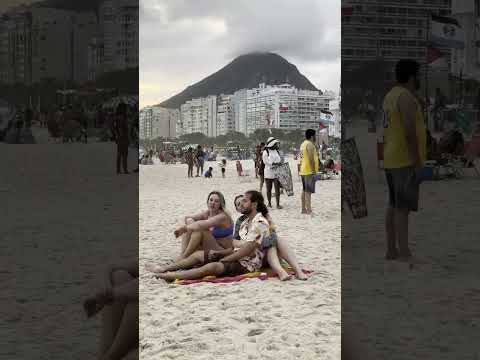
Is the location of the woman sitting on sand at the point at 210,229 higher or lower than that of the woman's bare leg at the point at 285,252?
higher

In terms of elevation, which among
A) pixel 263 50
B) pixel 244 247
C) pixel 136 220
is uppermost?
pixel 263 50

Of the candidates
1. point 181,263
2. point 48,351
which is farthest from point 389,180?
point 181,263

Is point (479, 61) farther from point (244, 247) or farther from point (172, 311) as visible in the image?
point (172, 311)

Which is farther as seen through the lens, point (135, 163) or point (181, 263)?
point (181, 263)

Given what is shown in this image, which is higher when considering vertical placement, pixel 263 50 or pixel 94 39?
pixel 263 50

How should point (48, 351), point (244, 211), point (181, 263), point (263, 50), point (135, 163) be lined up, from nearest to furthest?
1. point (48, 351)
2. point (135, 163)
3. point (244, 211)
4. point (181, 263)
5. point (263, 50)

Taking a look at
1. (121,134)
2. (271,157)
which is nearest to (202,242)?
(121,134)

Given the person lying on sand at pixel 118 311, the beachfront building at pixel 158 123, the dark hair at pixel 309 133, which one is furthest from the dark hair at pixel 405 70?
the beachfront building at pixel 158 123

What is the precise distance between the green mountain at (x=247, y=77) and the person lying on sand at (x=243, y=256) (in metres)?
45.8

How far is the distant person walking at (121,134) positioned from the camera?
4.67 feet

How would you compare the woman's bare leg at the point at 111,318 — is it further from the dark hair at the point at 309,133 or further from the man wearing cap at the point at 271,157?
the man wearing cap at the point at 271,157

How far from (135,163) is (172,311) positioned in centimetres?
339

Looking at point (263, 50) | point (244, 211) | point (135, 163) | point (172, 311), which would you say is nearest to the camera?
point (135, 163)

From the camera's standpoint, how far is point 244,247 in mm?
4344
